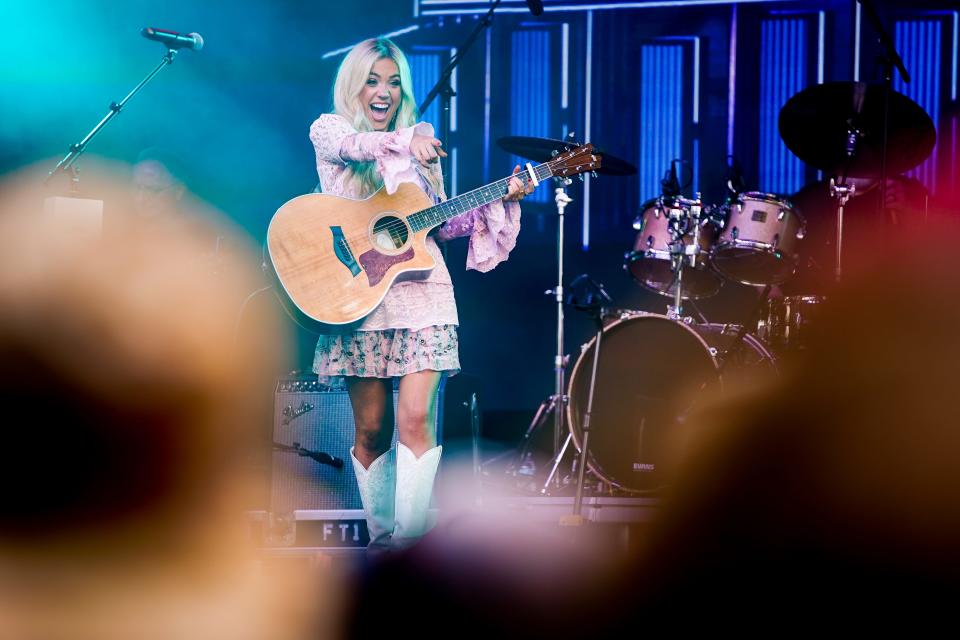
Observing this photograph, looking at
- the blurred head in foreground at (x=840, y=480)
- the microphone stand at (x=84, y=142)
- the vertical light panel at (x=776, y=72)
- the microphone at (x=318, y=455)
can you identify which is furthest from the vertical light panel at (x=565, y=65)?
the blurred head in foreground at (x=840, y=480)

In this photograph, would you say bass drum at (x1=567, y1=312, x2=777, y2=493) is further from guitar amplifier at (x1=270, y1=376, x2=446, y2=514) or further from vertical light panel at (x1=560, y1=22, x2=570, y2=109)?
vertical light panel at (x1=560, y1=22, x2=570, y2=109)

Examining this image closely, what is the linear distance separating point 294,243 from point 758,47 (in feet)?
13.7

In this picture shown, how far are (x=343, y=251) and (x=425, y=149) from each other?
47cm

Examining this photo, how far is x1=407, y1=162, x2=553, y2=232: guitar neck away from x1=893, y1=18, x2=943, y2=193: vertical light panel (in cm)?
394

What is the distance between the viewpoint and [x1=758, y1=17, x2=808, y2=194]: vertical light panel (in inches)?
236

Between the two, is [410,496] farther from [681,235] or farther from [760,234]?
[760,234]

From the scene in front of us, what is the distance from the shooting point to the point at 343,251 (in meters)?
3.10

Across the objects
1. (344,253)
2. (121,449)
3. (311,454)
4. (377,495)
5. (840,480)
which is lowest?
(377,495)

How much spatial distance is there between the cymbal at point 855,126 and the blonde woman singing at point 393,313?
6.70 ft

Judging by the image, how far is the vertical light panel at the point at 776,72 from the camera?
598 centimetres

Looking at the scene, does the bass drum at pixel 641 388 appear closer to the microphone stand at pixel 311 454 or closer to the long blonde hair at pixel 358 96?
the microphone stand at pixel 311 454

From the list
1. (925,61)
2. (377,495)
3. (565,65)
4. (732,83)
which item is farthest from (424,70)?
(377,495)

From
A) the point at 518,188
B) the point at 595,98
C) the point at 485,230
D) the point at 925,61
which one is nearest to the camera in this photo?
the point at 518,188

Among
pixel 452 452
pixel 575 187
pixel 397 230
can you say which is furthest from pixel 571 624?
pixel 575 187
